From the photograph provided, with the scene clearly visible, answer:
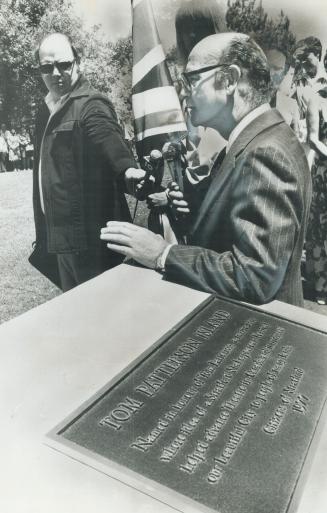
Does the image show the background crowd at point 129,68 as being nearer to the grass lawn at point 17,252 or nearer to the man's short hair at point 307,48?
the man's short hair at point 307,48

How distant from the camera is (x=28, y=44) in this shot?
313 cm

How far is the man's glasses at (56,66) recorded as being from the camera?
3.21 meters

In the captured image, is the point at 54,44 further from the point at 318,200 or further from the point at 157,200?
the point at 318,200

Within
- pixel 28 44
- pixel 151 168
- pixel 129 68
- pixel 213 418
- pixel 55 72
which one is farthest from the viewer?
pixel 151 168

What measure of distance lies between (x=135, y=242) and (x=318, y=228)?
1.55 m

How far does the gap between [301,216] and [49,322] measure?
2.02m

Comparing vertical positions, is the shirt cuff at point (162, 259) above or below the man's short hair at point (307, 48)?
below

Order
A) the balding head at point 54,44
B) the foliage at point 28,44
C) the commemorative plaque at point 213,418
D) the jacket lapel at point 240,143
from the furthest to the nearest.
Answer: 1. the jacket lapel at point 240,143
2. the balding head at point 54,44
3. the foliage at point 28,44
4. the commemorative plaque at point 213,418

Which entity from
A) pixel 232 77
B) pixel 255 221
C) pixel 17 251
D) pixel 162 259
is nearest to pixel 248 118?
pixel 232 77

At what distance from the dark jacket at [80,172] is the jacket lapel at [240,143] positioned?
A: 2.35 ft

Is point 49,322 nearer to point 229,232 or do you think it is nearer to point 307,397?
point 229,232

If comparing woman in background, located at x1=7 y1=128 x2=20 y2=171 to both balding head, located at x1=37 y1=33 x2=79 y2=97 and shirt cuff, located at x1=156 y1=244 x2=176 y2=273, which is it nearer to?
balding head, located at x1=37 y1=33 x2=79 y2=97

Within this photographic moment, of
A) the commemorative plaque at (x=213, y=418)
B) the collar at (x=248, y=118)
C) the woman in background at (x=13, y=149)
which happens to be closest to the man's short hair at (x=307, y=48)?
the collar at (x=248, y=118)

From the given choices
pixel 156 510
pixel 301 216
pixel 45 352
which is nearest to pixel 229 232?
pixel 301 216
